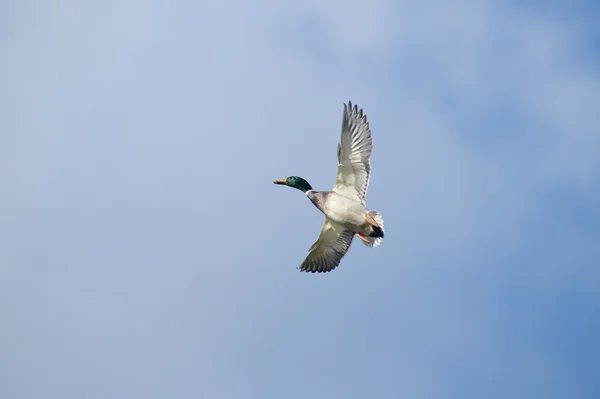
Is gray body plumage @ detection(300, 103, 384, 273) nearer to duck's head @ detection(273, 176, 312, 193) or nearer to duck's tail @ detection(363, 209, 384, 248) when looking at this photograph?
duck's tail @ detection(363, 209, 384, 248)

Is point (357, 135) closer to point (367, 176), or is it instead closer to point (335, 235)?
point (367, 176)

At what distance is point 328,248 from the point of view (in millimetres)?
29938

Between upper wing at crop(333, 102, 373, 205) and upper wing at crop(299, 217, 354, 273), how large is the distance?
1.48 m

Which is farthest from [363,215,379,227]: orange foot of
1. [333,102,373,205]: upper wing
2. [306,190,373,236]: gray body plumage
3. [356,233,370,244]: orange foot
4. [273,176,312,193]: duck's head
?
[273,176,312,193]: duck's head

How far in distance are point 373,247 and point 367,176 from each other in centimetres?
187

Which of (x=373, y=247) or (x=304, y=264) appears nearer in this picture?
(x=373, y=247)

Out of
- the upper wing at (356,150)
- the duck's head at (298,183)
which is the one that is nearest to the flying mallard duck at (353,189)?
the upper wing at (356,150)

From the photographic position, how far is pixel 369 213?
2783 cm

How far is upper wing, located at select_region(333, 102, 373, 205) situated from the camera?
2817cm

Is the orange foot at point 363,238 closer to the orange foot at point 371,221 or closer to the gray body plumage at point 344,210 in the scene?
the gray body plumage at point 344,210

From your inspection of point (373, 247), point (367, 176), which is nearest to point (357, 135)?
point (367, 176)

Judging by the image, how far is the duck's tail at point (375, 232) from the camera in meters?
27.8

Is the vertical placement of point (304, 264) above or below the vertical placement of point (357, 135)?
below

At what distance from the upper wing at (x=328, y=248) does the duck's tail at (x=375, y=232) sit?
0.91 meters
